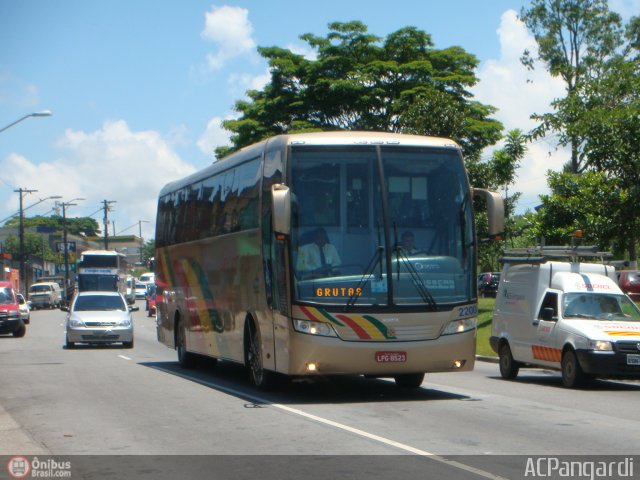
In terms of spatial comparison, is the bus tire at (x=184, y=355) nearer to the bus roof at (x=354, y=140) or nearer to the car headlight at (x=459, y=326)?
the bus roof at (x=354, y=140)

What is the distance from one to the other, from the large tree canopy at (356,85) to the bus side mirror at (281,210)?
31.8 m

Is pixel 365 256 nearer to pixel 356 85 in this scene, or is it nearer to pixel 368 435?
pixel 368 435

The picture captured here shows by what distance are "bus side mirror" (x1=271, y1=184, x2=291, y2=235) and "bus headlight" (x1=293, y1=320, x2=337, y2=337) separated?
130 cm

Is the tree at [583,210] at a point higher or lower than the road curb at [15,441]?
higher

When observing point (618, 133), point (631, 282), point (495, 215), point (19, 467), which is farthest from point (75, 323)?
point (19, 467)

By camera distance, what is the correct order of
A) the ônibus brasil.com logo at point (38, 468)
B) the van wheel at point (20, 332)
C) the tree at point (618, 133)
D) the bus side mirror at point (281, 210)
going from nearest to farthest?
the ônibus brasil.com logo at point (38, 468) → the bus side mirror at point (281, 210) → the tree at point (618, 133) → the van wheel at point (20, 332)

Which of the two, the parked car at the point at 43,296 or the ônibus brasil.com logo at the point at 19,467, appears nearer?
the ônibus brasil.com logo at the point at 19,467

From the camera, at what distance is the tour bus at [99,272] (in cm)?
6247

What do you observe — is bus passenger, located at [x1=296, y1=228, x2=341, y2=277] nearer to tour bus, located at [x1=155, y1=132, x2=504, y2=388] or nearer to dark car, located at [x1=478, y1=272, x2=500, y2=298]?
tour bus, located at [x1=155, y1=132, x2=504, y2=388]

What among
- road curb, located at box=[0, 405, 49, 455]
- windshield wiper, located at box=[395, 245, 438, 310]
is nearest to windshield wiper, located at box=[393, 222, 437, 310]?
windshield wiper, located at box=[395, 245, 438, 310]

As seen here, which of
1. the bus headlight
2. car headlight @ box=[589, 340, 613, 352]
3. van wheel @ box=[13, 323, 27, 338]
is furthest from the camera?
van wheel @ box=[13, 323, 27, 338]

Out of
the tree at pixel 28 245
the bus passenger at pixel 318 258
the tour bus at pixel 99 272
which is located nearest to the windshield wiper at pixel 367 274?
the bus passenger at pixel 318 258

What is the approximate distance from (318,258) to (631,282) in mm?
29611

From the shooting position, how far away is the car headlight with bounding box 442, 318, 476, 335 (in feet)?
48.4
